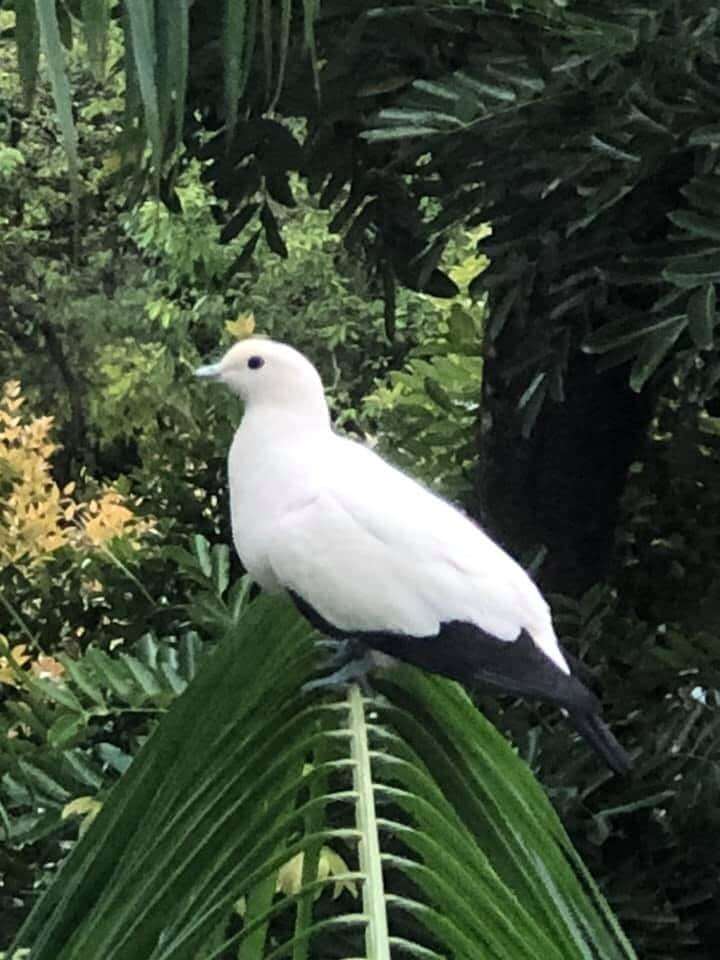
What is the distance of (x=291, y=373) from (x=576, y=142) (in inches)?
8.2

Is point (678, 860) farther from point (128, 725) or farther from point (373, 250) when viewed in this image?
point (373, 250)

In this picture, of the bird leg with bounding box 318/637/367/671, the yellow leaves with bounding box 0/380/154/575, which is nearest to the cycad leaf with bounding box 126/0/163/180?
the bird leg with bounding box 318/637/367/671

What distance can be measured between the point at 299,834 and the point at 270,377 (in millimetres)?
302

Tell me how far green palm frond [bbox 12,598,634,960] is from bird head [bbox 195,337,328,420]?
18cm

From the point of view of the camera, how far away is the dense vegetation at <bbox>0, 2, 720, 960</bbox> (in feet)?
2.54

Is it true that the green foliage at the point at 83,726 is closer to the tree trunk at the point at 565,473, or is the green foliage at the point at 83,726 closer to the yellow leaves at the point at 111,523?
the tree trunk at the point at 565,473

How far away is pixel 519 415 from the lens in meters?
1.04

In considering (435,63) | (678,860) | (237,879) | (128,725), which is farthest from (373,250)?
(237,879)

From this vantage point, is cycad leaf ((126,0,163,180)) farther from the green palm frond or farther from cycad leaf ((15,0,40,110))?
the green palm frond

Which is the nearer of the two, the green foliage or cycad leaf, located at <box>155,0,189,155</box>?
cycad leaf, located at <box>155,0,189,155</box>

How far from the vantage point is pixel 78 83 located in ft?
11.1

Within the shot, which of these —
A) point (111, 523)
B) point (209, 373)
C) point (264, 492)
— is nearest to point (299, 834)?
point (264, 492)

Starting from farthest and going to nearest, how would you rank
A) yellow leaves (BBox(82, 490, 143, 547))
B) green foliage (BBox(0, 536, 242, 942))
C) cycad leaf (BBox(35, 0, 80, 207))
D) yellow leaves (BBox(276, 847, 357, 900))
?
yellow leaves (BBox(82, 490, 143, 547))
green foliage (BBox(0, 536, 242, 942))
yellow leaves (BBox(276, 847, 357, 900))
cycad leaf (BBox(35, 0, 80, 207))

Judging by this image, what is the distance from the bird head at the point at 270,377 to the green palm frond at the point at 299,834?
0.58 feet
